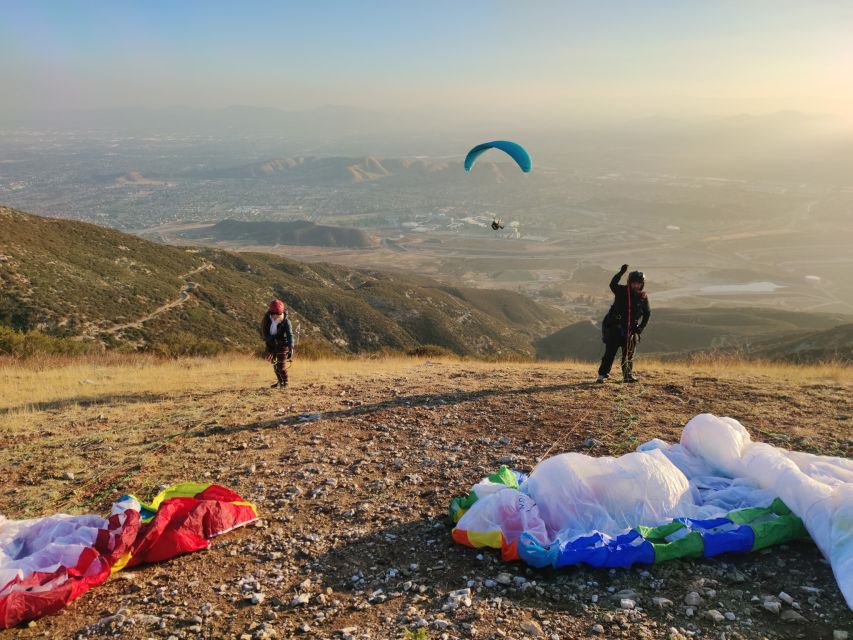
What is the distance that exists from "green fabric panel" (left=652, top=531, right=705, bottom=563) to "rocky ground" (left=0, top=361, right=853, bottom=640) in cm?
9

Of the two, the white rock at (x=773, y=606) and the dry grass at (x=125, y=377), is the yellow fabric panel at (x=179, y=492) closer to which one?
the white rock at (x=773, y=606)

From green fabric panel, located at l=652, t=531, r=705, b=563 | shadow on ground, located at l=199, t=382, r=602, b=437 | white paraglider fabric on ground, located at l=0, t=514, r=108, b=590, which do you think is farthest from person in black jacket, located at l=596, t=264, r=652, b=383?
white paraglider fabric on ground, located at l=0, t=514, r=108, b=590

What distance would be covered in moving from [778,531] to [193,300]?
1752 inches

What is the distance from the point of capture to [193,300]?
4347cm

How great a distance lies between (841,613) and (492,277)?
12160 centimetres

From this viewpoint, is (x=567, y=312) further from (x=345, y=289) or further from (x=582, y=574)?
(x=582, y=574)

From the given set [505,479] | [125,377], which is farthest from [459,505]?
[125,377]

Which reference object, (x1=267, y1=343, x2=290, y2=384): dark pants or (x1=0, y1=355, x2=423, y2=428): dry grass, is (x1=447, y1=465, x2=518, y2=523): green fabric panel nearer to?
(x1=267, y1=343, x2=290, y2=384): dark pants

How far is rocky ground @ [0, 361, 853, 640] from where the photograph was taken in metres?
4.14

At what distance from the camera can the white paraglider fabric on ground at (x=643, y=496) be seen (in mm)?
4871

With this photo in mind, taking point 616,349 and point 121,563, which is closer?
point 121,563

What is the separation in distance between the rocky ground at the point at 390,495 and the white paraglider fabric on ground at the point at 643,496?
0.34 meters

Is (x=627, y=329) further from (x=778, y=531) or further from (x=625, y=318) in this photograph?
(x=778, y=531)

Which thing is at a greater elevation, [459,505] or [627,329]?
[627,329]
